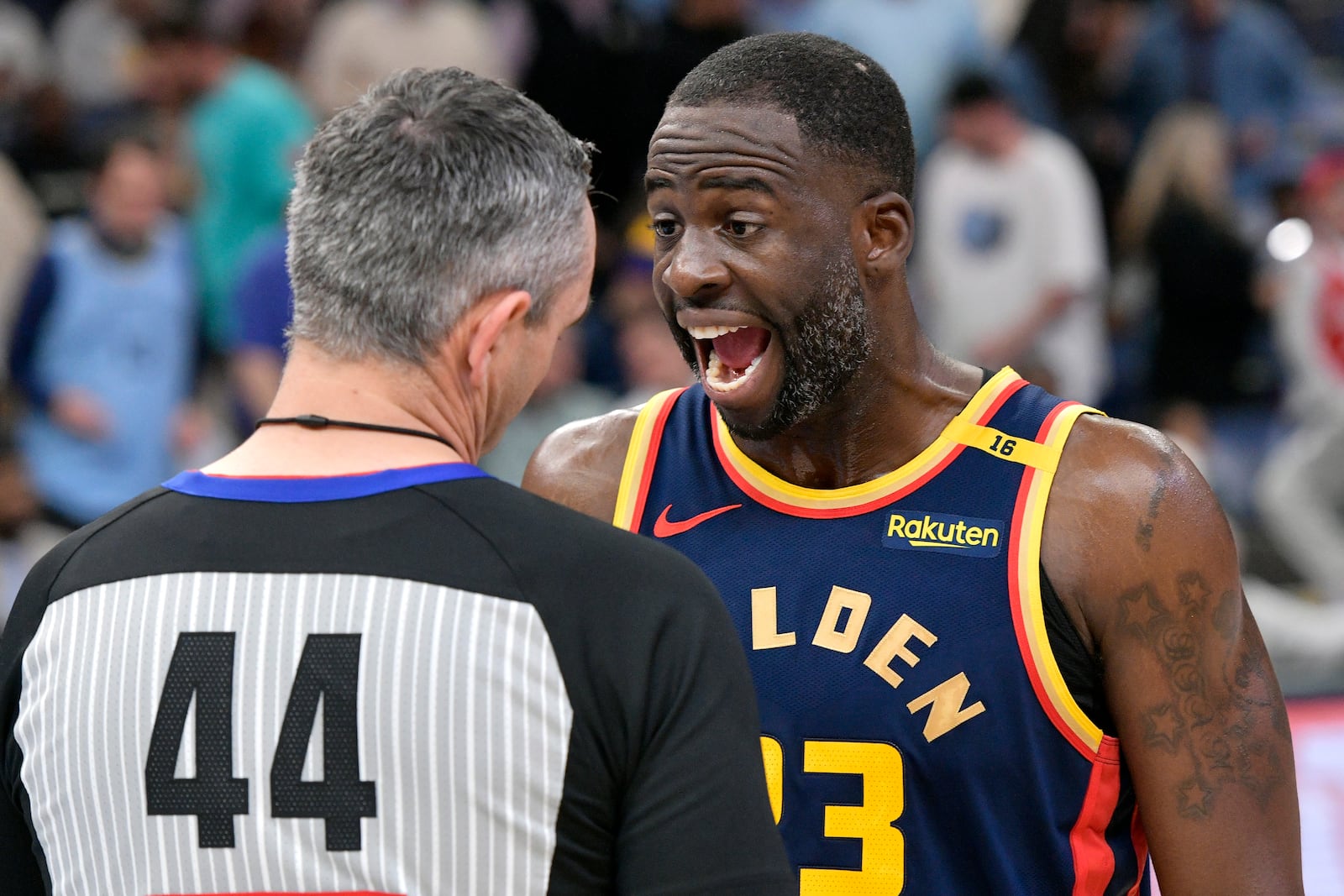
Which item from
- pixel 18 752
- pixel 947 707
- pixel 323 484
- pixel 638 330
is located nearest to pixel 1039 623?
pixel 947 707

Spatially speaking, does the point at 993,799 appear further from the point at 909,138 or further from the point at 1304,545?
the point at 1304,545

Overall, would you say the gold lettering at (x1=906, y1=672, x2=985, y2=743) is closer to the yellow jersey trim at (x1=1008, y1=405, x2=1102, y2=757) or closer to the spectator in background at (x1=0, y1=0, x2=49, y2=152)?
the yellow jersey trim at (x1=1008, y1=405, x2=1102, y2=757)

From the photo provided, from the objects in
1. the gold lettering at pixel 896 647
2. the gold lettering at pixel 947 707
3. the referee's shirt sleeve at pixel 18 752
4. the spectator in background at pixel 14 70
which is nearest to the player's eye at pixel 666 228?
the gold lettering at pixel 896 647

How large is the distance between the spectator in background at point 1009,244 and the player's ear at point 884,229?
4416 mm

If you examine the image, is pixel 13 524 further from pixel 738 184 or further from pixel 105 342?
pixel 738 184

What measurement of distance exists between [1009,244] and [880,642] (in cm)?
496

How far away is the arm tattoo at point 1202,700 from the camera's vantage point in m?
2.19

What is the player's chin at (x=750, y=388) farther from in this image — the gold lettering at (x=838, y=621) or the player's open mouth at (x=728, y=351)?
the gold lettering at (x=838, y=621)

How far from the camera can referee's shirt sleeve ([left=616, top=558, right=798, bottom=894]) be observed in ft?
5.20

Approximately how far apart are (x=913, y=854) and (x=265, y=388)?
4.14 metres

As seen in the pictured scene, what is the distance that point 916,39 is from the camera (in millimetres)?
7098

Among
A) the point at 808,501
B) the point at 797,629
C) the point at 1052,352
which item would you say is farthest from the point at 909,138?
Answer: the point at 1052,352

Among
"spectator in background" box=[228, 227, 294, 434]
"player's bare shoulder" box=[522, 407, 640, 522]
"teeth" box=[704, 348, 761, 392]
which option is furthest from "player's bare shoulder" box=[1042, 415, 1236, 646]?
"spectator in background" box=[228, 227, 294, 434]

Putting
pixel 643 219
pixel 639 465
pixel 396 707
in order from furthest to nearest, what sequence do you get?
pixel 643 219, pixel 639 465, pixel 396 707
